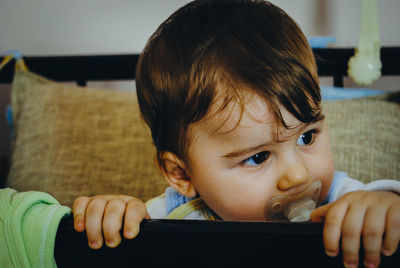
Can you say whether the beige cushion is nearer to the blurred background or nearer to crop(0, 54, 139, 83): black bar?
crop(0, 54, 139, 83): black bar

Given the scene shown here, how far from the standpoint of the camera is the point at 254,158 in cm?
55

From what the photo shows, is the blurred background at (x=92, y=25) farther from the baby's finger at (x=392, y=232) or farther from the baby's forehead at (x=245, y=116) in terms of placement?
the baby's finger at (x=392, y=232)

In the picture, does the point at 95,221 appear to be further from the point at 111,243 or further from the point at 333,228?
the point at 333,228

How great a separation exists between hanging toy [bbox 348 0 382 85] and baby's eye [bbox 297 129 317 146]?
473mm

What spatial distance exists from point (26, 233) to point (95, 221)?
0.07 metres

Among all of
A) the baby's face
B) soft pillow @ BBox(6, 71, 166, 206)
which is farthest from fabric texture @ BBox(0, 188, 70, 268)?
soft pillow @ BBox(6, 71, 166, 206)

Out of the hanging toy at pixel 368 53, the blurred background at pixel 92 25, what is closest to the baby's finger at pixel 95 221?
the hanging toy at pixel 368 53

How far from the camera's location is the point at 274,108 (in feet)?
1.66

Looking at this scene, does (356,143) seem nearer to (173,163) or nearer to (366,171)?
(366,171)

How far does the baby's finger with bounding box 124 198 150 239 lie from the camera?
0.34m

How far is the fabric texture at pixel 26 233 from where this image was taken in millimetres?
362

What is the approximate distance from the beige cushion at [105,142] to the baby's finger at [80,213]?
46 centimetres

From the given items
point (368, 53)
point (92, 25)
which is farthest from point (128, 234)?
point (92, 25)

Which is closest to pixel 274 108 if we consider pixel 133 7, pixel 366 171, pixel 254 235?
pixel 254 235
